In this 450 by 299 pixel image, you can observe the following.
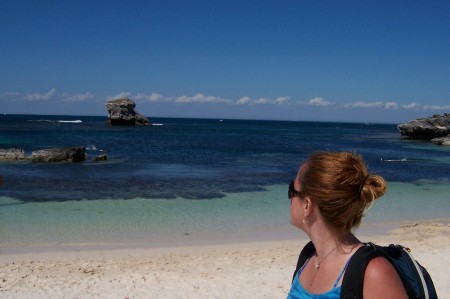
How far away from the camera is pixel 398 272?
76.0 inches

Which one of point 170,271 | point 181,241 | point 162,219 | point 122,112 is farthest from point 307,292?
point 122,112

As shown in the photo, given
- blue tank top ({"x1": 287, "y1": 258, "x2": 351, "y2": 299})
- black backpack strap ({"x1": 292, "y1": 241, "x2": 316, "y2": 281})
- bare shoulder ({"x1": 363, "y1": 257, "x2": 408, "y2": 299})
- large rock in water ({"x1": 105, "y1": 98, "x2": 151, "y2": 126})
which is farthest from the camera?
large rock in water ({"x1": 105, "y1": 98, "x2": 151, "y2": 126})

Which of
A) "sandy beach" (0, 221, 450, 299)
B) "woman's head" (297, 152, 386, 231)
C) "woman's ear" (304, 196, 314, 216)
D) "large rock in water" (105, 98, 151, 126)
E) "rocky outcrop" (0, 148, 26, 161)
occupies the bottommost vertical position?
"sandy beach" (0, 221, 450, 299)

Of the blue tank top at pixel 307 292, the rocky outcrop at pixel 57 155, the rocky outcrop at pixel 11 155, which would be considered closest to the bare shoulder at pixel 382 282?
the blue tank top at pixel 307 292

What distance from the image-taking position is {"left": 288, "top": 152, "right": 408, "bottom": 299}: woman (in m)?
2.20

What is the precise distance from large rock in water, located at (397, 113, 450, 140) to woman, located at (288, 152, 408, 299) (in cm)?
6964

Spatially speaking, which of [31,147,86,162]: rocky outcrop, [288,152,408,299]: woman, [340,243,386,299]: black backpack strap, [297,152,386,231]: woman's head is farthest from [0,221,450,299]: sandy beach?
[31,147,86,162]: rocky outcrop

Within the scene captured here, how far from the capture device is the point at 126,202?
1620cm

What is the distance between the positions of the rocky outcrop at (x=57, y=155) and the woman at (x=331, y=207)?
2825 centimetres

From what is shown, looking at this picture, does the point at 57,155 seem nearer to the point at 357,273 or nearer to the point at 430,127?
the point at 357,273

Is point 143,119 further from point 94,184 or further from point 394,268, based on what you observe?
point 394,268

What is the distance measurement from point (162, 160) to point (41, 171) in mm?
10093

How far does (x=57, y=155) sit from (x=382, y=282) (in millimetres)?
29065

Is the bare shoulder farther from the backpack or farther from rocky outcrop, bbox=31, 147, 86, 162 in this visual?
rocky outcrop, bbox=31, 147, 86, 162
